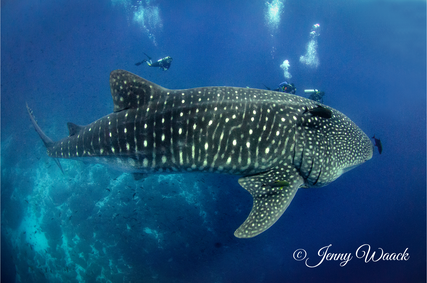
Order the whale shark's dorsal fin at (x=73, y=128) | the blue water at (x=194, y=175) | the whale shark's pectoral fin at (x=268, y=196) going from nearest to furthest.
Answer: the whale shark's pectoral fin at (x=268, y=196), the whale shark's dorsal fin at (x=73, y=128), the blue water at (x=194, y=175)

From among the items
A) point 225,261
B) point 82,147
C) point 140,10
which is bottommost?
point 225,261

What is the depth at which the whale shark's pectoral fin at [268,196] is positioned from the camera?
3.21 metres

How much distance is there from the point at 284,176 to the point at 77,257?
10990mm

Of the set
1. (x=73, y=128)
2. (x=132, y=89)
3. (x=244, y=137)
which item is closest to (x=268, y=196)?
(x=244, y=137)

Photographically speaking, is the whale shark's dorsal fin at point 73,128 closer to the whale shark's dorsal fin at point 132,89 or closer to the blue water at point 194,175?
the whale shark's dorsal fin at point 132,89

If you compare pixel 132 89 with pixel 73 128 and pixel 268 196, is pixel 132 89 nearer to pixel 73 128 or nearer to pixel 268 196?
pixel 73 128

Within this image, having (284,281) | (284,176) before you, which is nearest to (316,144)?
(284,176)

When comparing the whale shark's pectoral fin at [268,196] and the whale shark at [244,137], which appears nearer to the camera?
the whale shark's pectoral fin at [268,196]

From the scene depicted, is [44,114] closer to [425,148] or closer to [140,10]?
[140,10]

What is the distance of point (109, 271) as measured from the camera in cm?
855

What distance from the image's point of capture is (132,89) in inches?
149

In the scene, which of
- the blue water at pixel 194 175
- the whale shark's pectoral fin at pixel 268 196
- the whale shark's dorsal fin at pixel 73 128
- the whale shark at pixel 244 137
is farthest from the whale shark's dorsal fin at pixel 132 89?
the blue water at pixel 194 175

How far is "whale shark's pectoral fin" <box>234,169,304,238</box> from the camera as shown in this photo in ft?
10.5

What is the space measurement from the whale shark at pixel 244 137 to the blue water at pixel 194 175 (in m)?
5.84
